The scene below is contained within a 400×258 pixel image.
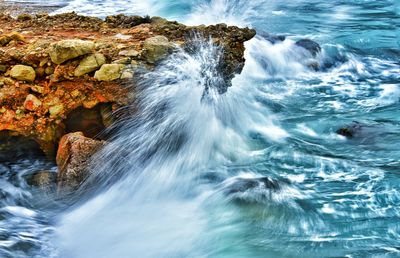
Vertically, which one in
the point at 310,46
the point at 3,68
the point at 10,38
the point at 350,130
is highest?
the point at 10,38

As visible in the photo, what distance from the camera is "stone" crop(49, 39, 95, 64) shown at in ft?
21.1

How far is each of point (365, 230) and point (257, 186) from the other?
1.38 metres

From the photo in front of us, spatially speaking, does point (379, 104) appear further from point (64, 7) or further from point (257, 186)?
point (64, 7)

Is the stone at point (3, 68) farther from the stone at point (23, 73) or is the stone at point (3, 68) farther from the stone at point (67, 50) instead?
the stone at point (67, 50)

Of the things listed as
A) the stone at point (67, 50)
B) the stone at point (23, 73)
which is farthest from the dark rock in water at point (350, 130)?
the stone at point (23, 73)

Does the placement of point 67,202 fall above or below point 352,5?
below

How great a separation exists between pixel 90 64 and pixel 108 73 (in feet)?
1.01

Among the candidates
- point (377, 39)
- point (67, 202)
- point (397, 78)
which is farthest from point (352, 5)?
point (67, 202)

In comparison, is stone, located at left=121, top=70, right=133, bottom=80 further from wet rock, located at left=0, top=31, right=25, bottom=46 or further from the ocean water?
wet rock, located at left=0, top=31, right=25, bottom=46

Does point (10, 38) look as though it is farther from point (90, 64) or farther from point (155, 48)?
point (155, 48)

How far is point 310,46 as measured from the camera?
10.4 meters

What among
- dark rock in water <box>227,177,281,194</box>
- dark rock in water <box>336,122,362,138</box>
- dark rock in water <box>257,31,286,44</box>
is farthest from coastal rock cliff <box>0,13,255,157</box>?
dark rock in water <box>257,31,286,44</box>

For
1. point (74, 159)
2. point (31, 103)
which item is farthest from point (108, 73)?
point (74, 159)

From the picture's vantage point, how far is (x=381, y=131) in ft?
24.4
